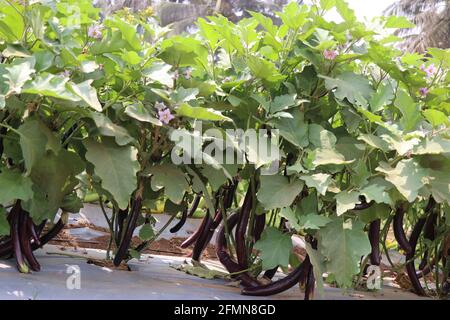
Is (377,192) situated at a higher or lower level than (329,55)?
lower

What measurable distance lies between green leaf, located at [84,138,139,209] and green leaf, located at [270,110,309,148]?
479 mm

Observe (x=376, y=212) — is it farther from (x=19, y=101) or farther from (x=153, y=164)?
(x=19, y=101)

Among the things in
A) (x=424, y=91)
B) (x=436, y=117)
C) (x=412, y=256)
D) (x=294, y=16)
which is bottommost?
(x=412, y=256)

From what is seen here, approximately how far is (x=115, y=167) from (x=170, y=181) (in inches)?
7.5

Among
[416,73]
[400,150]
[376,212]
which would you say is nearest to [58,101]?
[400,150]

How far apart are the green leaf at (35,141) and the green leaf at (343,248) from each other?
2.70ft

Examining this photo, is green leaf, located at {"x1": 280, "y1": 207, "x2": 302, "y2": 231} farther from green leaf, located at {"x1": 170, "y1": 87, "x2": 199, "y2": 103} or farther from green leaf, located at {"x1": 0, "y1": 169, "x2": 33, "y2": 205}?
green leaf, located at {"x1": 0, "y1": 169, "x2": 33, "y2": 205}

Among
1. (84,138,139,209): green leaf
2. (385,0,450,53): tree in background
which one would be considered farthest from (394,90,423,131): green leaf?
(385,0,450,53): tree in background

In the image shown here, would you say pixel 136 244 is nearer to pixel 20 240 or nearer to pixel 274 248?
pixel 20 240

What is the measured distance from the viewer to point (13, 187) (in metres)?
1.45

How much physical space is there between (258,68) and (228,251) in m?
0.81

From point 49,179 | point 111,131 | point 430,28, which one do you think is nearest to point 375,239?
point 111,131

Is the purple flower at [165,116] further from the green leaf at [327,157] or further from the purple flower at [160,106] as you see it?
the green leaf at [327,157]

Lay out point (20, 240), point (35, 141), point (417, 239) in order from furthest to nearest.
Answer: point (417, 239), point (20, 240), point (35, 141)
